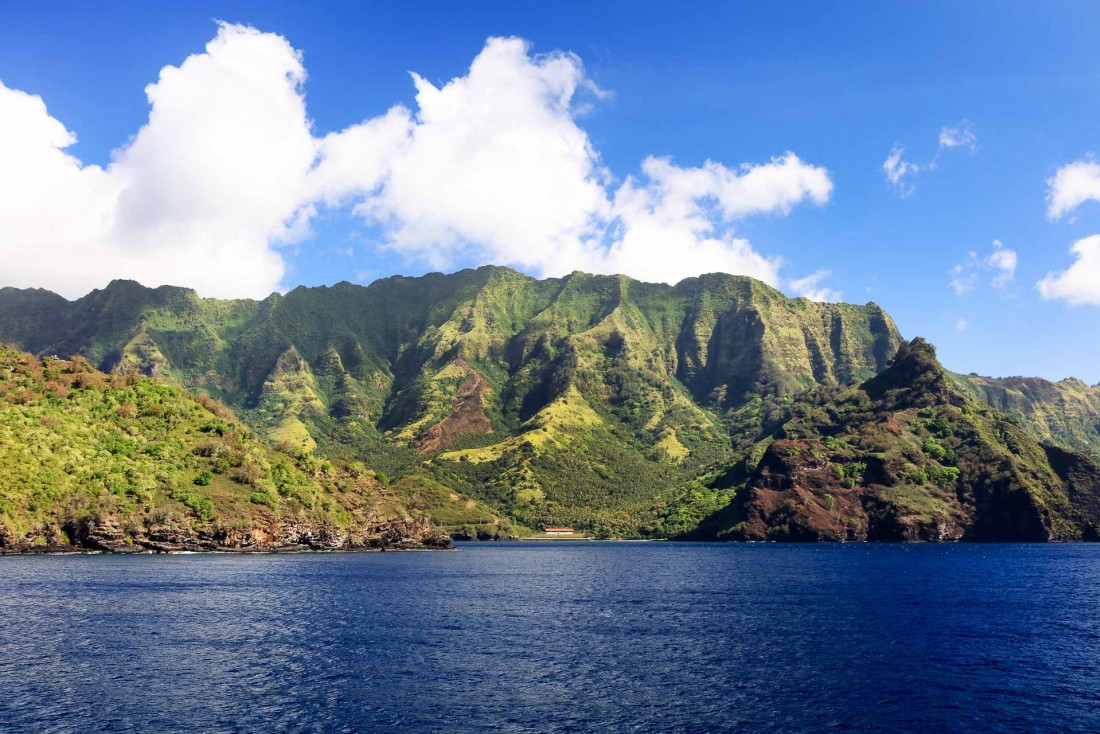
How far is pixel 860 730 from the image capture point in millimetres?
52531

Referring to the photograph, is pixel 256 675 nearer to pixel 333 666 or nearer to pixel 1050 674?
pixel 333 666

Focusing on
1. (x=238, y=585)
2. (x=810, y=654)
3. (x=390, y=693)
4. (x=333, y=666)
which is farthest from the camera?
(x=238, y=585)

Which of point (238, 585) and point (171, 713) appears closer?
point (171, 713)

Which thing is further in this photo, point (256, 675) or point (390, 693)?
point (256, 675)

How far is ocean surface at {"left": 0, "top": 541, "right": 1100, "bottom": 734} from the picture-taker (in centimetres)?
5494

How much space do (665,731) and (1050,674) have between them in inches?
1666

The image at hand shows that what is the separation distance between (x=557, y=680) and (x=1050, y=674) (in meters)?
45.4

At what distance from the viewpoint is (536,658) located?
7525 centimetres

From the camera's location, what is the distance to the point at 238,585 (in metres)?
134

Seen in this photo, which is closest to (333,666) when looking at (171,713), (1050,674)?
(171,713)

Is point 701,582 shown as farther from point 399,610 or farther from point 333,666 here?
point 333,666

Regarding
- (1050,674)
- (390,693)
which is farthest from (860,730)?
(390,693)

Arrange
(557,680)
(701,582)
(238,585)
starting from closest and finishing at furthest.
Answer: (557,680) < (238,585) < (701,582)

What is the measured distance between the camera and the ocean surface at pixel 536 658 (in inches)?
2163
